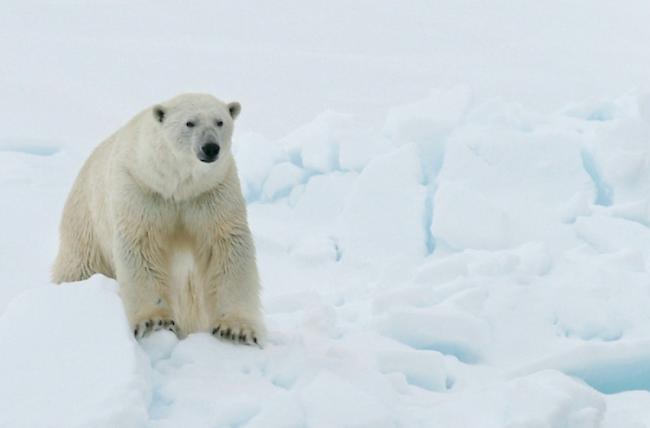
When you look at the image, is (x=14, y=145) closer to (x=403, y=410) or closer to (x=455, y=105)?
(x=455, y=105)

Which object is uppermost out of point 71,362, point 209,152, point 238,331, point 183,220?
point 209,152

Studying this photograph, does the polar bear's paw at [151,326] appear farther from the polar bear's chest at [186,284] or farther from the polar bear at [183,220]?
the polar bear's chest at [186,284]

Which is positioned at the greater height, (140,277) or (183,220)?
(183,220)

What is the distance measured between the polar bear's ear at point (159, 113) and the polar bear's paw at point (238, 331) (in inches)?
29.3

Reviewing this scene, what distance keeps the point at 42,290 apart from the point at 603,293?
3.24 m

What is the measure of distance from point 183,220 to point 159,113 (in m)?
0.38

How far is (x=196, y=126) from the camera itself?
140 inches

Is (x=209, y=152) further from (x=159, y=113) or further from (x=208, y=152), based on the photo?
(x=159, y=113)

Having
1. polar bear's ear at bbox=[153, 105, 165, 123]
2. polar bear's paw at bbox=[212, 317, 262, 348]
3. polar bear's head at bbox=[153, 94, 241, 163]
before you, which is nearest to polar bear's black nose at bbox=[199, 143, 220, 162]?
polar bear's head at bbox=[153, 94, 241, 163]

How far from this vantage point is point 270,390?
2.98 metres

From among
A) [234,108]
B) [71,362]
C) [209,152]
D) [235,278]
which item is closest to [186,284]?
[235,278]

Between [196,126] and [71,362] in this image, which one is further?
[196,126]

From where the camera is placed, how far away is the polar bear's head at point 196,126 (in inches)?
136

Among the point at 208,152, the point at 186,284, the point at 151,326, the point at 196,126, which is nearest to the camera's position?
the point at 151,326
